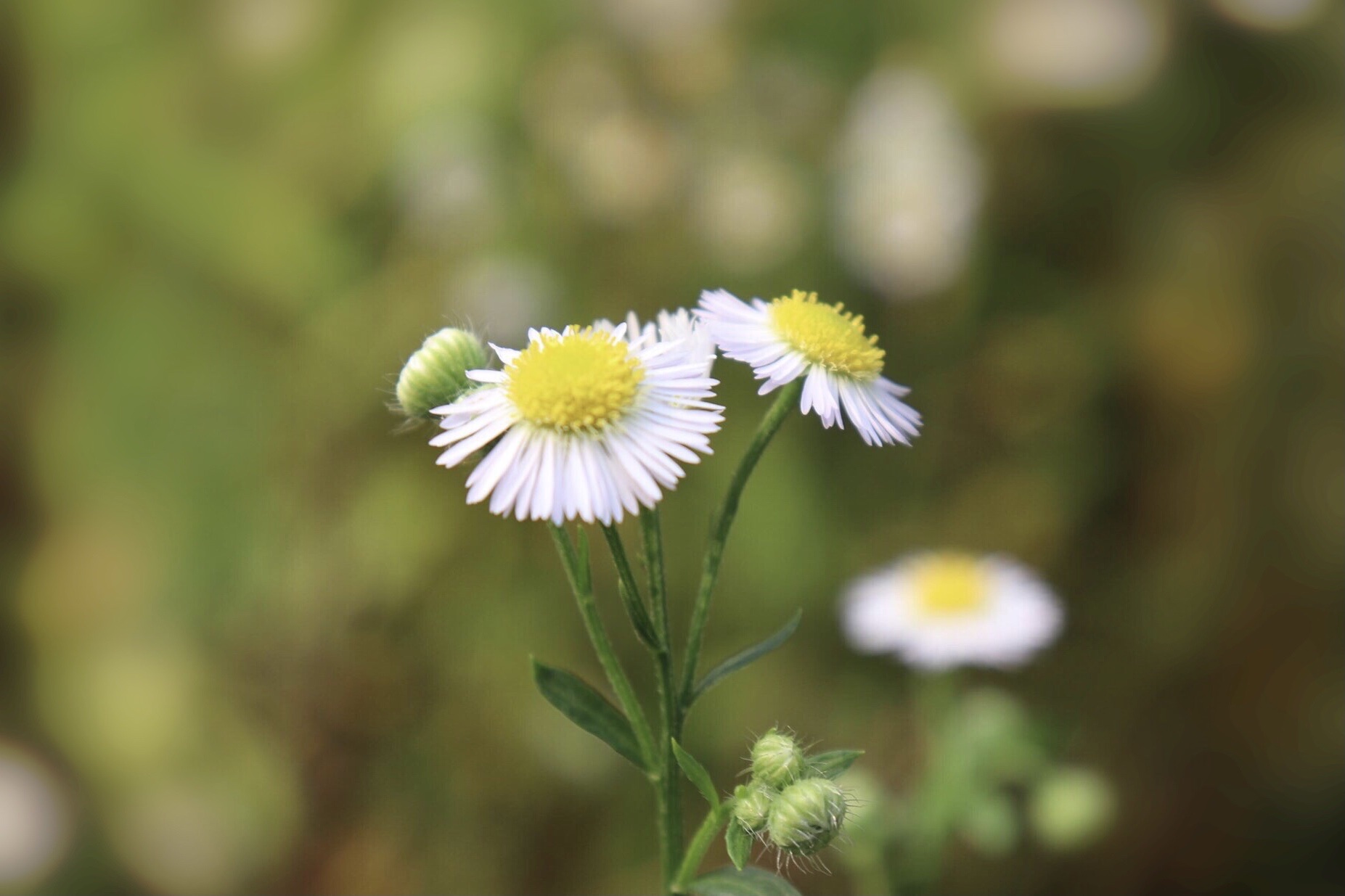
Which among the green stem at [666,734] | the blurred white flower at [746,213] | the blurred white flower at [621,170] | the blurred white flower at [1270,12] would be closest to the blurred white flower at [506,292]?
the blurred white flower at [621,170]

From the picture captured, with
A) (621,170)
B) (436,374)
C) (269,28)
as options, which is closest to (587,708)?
(436,374)

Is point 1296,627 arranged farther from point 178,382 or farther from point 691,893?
point 178,382

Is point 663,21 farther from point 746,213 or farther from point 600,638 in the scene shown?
point 600,638

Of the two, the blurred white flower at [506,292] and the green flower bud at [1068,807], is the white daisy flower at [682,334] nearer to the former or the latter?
the green flower bud at [1068,807]

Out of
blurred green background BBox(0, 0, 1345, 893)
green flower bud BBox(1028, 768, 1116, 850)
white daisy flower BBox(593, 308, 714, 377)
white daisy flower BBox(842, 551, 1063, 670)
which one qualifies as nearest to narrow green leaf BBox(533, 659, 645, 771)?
white daisy flower BBox(593, 308, 714, 377)

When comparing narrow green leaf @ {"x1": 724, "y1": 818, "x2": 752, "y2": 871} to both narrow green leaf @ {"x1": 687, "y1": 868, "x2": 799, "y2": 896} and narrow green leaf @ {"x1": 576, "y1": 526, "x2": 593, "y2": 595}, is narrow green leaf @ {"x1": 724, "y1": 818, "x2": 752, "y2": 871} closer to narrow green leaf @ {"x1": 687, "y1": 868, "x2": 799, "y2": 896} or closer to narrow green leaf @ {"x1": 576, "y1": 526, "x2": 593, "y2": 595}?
narrow green leaf @ {"x1": 687, "y1": 868, "x2": 799, "y2": 896}

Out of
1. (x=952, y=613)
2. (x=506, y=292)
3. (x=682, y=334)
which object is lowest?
(x=682, y=334)
